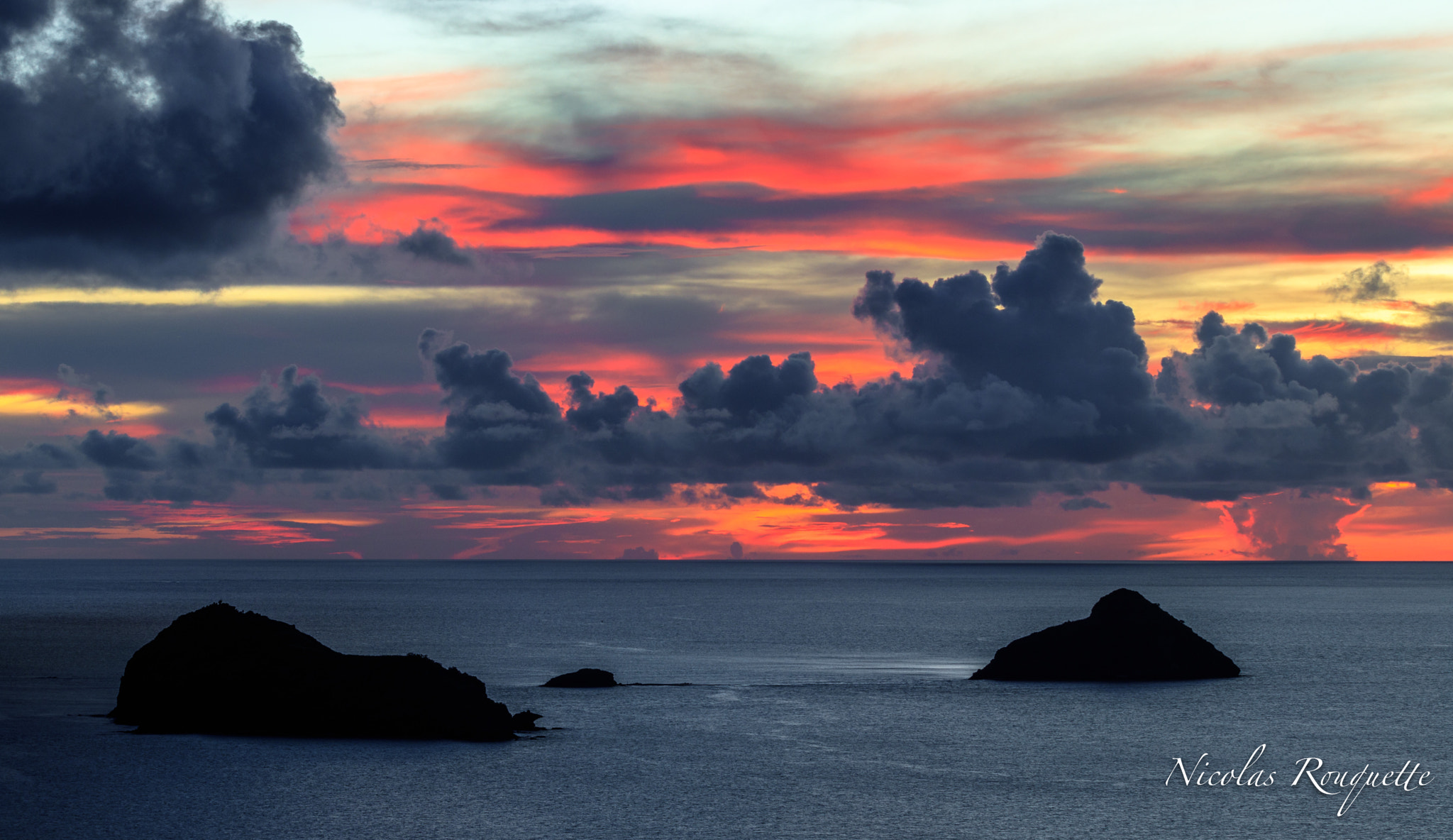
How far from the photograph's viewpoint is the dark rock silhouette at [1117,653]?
10031cm

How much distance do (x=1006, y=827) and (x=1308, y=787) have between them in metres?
18.6

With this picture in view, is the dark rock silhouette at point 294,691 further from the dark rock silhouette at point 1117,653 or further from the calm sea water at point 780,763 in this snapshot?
the dark rock silhouette at point 1117,653

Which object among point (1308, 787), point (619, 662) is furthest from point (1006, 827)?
point (619, 662)

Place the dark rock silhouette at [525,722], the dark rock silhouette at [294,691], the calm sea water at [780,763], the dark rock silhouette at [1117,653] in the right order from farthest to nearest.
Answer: the dark rock silhouette at [1117,653]
the dark rock silhouette at [525,722]
the dark rock silhouette at [294,691]
the calm sea water at [780,763]

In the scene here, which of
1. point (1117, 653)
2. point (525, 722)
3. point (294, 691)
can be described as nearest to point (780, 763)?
point (525, 722)

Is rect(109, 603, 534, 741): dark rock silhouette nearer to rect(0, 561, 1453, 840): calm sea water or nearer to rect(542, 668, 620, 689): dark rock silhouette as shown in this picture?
rect(0, 561, 1453, 840): calm sea water

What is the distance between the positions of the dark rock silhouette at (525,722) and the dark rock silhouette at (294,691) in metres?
1.16

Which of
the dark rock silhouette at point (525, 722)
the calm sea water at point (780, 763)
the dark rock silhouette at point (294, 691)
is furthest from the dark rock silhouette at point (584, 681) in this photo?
the dark rock silhouette at point (294, 691)

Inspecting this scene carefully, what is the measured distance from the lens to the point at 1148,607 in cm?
10431

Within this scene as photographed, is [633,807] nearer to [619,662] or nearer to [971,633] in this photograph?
[619,662]

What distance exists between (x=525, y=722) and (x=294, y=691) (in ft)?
44.0

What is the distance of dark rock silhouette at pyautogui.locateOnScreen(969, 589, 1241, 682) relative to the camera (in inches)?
3949

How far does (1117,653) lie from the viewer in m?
101

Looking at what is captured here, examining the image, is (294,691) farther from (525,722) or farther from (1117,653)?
(1117,653)
